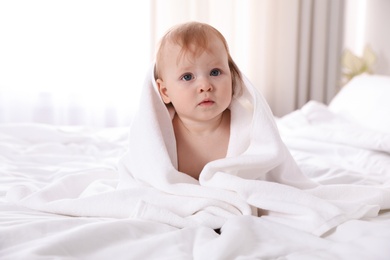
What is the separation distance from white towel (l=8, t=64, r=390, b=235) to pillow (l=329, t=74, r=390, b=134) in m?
0.96

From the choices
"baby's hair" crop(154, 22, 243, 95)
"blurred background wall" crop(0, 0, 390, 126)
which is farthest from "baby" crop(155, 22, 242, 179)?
"blurred background wall" crop(0, 0, 390, 126)

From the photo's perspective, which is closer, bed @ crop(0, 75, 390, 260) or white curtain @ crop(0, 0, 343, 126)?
bed @ crop(0, 75, 390, 260)

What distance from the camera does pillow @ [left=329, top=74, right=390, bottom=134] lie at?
227 cm

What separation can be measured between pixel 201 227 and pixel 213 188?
14 centimetres

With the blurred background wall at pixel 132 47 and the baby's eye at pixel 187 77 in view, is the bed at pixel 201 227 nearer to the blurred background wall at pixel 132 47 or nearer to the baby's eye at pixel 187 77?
the baby's eye at pixel 187 77

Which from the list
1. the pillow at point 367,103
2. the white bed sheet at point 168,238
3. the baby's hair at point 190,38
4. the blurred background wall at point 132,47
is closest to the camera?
the white bed sheet at point 168,238

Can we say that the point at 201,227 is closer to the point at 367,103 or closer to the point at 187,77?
the point at 187,77

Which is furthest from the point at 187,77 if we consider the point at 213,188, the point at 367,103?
the point at 367,103

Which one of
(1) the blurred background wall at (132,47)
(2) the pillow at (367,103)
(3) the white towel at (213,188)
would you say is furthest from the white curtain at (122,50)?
(3) the white towel at (213,188)

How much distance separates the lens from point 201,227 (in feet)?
3.62

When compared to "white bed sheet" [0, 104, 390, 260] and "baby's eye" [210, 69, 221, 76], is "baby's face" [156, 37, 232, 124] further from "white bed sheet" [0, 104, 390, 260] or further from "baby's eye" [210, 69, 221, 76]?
"white bed sheet" [0, 104, 390, 260]

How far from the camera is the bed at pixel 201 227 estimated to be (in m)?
0.98

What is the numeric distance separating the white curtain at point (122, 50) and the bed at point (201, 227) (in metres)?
1.06

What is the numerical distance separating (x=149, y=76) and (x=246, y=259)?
2.23ft
